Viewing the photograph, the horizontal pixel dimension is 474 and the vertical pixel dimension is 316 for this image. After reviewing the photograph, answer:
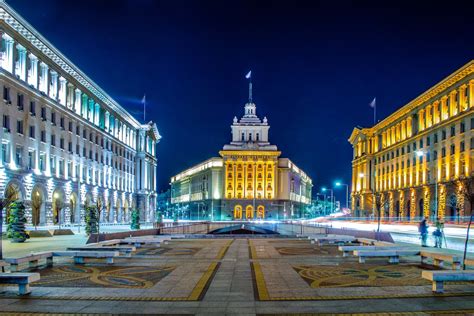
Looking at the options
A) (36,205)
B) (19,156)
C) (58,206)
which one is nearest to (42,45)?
(19,156)

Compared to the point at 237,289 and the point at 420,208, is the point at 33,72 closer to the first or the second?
the point at 237,289

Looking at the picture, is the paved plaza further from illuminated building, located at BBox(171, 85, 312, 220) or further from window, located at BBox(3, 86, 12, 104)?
illuminated building, located at BBox(171, 85, 312, 220)

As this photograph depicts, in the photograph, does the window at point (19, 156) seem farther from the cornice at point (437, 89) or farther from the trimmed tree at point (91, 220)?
the cornice at point (437, 89)

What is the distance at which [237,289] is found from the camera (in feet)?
46.2

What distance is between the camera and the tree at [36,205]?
5497cm

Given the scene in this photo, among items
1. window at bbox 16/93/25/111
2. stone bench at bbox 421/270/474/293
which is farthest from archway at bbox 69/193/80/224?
stone bench at bbox 421/270/474/293

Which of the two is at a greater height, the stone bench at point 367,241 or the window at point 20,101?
the window at point 20,101

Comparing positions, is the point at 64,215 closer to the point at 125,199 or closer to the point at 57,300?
the point at 125,199

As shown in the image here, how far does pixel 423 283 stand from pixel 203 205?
6079 inches

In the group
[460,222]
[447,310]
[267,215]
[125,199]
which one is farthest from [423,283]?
[267,215]

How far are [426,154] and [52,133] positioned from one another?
5710 cm

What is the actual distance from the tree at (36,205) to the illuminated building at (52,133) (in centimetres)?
12

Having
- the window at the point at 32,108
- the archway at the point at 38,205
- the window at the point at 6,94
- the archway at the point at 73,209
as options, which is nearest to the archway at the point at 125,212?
the archway at the point at 73,209

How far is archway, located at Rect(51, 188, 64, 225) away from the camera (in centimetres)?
6253
